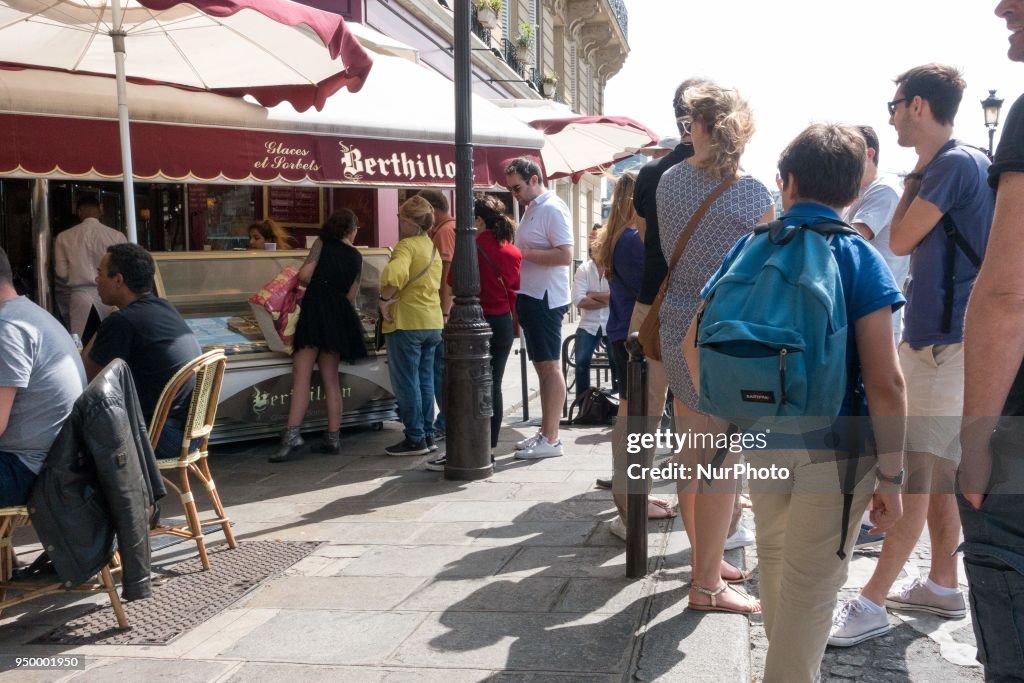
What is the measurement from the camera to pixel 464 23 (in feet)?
20.2

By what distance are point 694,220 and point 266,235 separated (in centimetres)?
738

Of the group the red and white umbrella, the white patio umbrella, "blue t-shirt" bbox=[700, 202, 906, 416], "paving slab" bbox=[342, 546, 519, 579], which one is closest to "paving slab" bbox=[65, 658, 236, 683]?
"paving slab" bbox=[342, 546, 519, 579]

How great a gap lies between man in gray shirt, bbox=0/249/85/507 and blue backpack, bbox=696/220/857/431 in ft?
8.58

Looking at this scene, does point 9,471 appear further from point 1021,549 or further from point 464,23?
point 464,23

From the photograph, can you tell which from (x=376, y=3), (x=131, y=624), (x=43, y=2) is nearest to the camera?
(x=131, y=624)

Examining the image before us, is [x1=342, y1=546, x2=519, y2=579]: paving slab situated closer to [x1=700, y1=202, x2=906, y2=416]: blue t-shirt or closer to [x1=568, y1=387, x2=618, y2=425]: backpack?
[x1=700, y1=202, x2=906, y2=416]: blue t-shirt

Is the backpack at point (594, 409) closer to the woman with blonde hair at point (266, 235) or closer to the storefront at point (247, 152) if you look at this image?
the storefront at point (247, 152)

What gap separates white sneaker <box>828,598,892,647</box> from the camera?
3551 mm

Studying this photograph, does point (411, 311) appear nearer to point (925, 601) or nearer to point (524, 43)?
point (925, 601)

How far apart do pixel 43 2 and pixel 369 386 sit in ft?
11.1

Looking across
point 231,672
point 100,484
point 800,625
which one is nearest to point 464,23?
point 100,484

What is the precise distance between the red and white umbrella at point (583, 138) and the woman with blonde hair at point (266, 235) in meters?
2.89

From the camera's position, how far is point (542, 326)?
22.5ft

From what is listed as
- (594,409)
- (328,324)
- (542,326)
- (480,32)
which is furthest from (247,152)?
(480,32)
